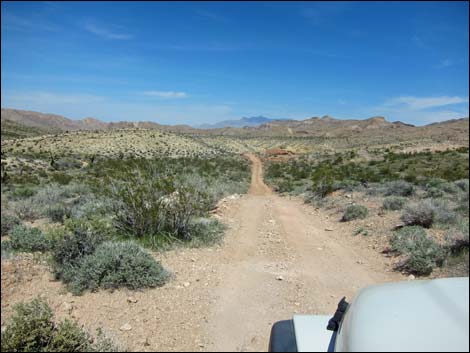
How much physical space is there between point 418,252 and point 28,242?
7.34 m

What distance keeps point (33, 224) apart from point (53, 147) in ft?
128

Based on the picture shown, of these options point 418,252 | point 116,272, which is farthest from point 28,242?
point 418,252

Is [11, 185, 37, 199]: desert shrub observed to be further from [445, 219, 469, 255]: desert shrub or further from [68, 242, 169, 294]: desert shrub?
[445, 219, 469, 255]: desert shrub

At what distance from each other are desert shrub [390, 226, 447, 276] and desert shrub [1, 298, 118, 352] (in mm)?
5501

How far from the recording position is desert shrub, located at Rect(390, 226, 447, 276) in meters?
6.23

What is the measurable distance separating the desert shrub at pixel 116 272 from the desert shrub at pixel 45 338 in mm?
1514

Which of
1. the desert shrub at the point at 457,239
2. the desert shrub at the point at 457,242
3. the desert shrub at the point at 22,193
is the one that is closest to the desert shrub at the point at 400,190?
the desert shrub at the point at 457,239

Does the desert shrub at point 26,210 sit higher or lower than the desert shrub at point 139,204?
lower

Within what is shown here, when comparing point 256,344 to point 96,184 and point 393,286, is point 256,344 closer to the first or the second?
point 393,286

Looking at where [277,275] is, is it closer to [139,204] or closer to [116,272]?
[116,272]

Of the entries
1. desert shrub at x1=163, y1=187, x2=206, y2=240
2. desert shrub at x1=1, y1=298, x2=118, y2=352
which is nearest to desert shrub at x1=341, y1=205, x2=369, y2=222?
desert shrub at x1=163, y1=187, x2=206, y2=240

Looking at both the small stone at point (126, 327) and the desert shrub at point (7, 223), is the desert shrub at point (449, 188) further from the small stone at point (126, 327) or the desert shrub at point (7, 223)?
the desert shrub at point (7, 223)

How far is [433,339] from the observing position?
152 cm

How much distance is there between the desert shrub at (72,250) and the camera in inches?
203
